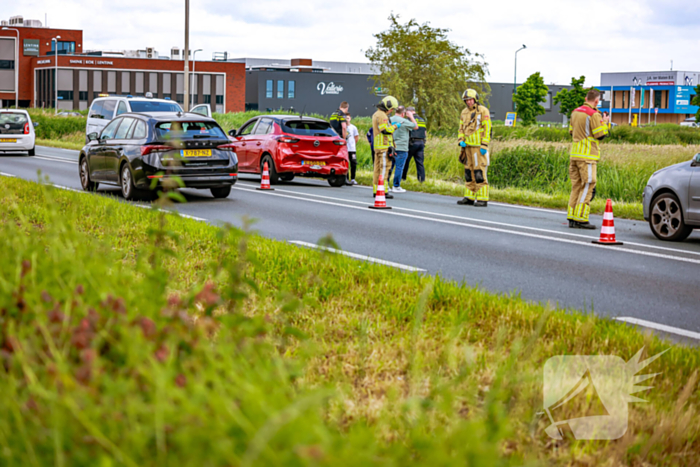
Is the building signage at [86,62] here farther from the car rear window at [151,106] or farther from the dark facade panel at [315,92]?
the car rear window at [151,106]

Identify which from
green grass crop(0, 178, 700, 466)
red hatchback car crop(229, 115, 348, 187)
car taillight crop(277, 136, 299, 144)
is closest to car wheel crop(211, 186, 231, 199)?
red hatchback car crop(229, 115, 348, 187)

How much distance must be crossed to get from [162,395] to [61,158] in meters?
27.1

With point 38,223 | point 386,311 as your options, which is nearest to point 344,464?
point 386,311

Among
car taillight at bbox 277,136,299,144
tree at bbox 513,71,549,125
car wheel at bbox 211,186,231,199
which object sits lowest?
car wheel at bbox 211,186,231,199

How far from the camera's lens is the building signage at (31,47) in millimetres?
105125

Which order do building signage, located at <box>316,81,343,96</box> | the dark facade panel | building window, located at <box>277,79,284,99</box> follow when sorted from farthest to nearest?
building signage, located at <box>316,81,343,96</box> → building window, located at <box>277,79,284,99</box> → the dark facade panel

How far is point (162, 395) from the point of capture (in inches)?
78.4

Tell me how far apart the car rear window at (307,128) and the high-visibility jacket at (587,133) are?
27.2 feet

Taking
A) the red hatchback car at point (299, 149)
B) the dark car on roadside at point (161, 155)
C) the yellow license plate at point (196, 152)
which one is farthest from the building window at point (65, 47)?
the yellow license plate at point (196, 152)

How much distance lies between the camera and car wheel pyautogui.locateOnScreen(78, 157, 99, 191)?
1634 cm

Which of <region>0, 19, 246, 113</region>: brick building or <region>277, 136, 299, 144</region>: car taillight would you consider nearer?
<region>277, 136, 299, 144</region>: car taillight

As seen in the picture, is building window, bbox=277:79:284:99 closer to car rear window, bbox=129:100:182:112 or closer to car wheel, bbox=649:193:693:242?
car rear window, bbox=129:100:182:112

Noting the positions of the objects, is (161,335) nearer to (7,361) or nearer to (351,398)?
(7,361)
